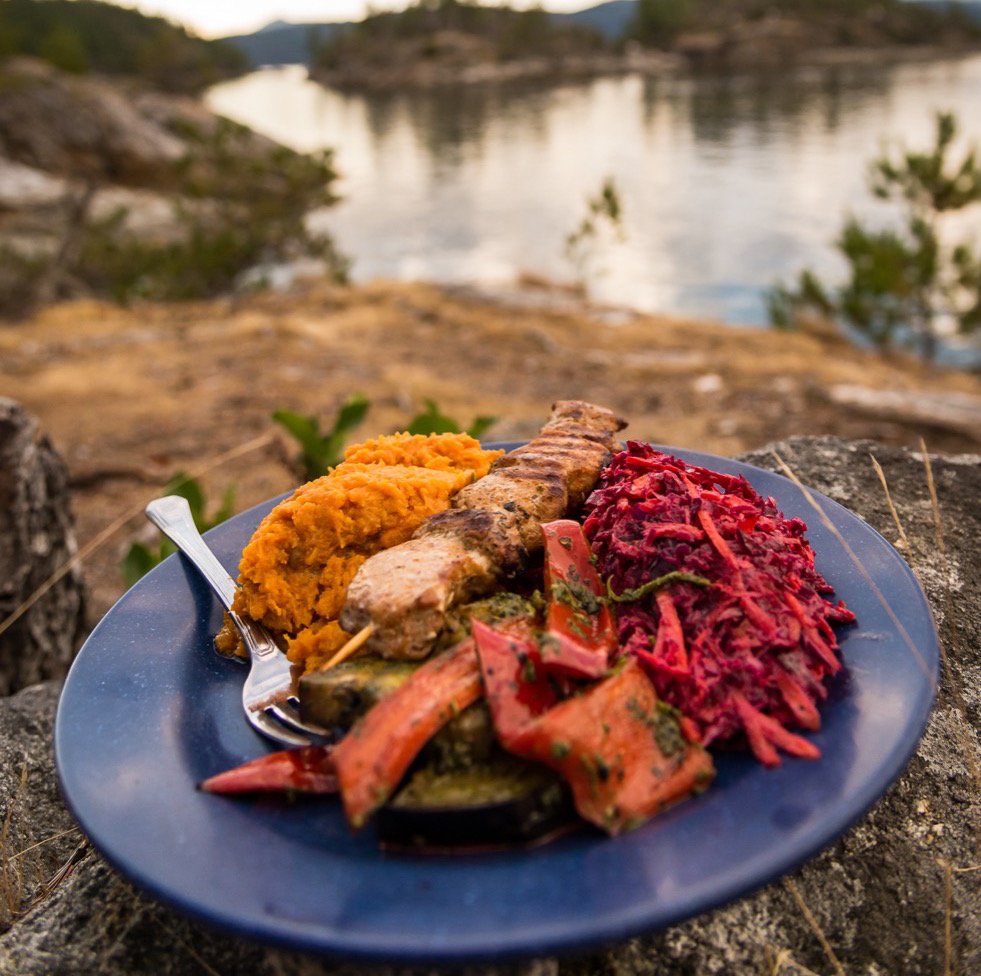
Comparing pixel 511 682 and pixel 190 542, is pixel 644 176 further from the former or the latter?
pixel 511 682

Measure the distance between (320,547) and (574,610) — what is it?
79cm

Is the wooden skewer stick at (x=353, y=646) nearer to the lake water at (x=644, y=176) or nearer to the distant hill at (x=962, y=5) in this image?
the lake water at (x=644, y=176)

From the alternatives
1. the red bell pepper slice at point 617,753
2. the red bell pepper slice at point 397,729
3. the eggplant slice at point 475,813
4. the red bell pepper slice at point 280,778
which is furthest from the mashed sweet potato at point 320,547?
the red bell pepper slice at point 617,753

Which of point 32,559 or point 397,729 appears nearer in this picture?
point 397,729

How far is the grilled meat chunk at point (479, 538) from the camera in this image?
2104 mm

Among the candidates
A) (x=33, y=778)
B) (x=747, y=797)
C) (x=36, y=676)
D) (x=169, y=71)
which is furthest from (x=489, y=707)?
(x=169, y=71)

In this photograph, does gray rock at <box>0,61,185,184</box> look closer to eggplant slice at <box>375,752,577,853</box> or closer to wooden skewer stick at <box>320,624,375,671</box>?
wooden skewer stick at <box>320,624,375,671</box>

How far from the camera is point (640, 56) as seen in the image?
84250 millimetres

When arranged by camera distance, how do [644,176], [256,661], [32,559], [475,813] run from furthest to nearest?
[644,176]
[32,559]
[256,661]
[475,813]

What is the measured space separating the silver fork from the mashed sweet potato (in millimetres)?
49

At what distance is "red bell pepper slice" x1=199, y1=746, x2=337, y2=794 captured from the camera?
6.10 ft

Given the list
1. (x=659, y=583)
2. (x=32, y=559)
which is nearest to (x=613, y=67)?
(x=32, y=559)

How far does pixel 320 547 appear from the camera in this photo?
8.25 feet

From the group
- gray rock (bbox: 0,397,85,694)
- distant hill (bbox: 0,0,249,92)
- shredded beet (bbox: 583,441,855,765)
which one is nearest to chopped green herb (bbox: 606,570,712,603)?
shredded beet (bbox: 583,441,855,765)
